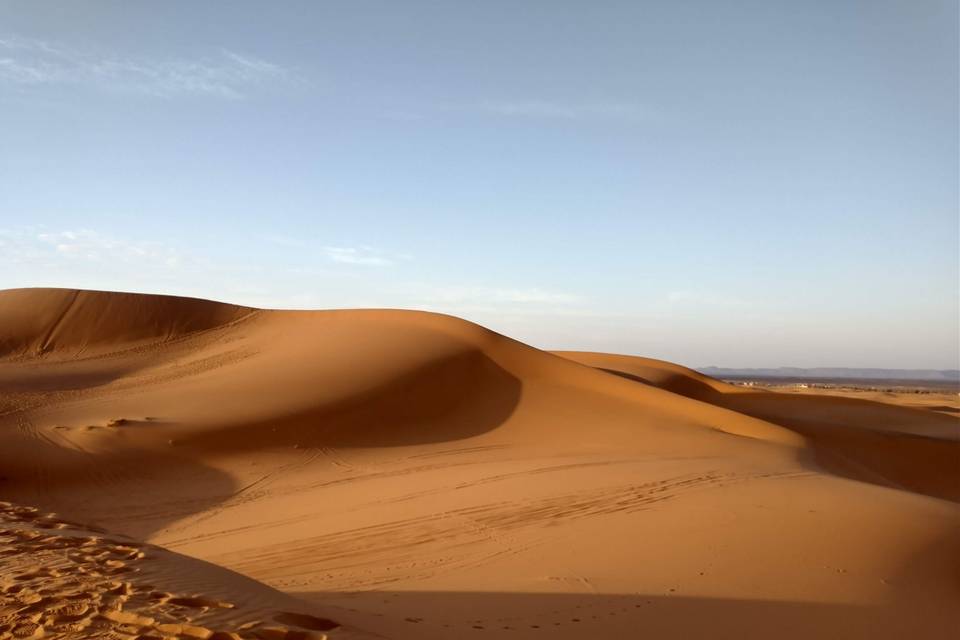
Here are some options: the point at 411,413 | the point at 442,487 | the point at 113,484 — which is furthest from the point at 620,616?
the point at 411,413

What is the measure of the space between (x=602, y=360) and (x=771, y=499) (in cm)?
2693

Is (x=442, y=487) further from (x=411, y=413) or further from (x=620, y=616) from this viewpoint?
(x=411, y=413)

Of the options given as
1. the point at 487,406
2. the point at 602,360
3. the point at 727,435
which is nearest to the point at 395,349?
the point at 487,406

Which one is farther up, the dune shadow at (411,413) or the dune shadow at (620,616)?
the dune shadow at (411,413)

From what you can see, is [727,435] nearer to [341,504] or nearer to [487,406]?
[487,406]

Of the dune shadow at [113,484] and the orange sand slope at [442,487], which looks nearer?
the orange sand slope at [442,487]

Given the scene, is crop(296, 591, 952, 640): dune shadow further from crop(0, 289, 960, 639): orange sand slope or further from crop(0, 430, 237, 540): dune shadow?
crop(0, 430, 237, 540): dune shadow

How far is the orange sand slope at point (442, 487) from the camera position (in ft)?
18.6

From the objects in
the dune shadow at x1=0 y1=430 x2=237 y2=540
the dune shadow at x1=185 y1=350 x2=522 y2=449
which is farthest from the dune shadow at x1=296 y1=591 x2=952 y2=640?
the dune shadow at x1=185 y1=350 x2=522 y2=449

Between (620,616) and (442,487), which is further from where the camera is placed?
(442,487)

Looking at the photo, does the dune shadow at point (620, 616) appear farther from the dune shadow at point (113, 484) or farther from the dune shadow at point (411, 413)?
the dune shadow at point (411, 413)

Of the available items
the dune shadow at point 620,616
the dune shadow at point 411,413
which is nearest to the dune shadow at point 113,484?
the dune shadow at point 411,413

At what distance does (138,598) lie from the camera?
425 cm

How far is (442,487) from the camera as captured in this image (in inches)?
425
